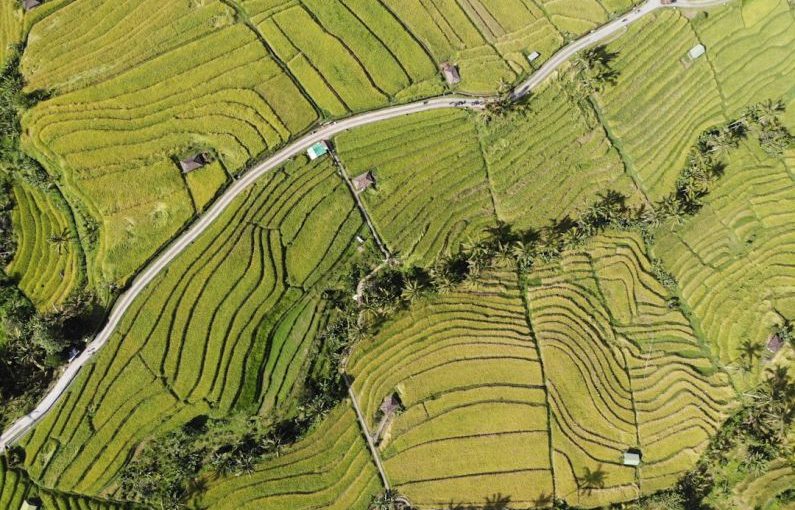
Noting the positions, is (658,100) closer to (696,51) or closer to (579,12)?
(696,51)

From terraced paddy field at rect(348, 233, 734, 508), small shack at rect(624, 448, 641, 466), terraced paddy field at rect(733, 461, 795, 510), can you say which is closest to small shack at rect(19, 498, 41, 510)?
terraced paddy field at rect(348, 233, 734, 508)

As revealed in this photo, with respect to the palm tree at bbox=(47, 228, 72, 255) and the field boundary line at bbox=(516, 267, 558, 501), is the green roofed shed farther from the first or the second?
the field boundary line at bbox=(516, 267, 558, 501)

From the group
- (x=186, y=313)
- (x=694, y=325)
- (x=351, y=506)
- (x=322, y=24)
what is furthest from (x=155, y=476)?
(x=694, y=325)

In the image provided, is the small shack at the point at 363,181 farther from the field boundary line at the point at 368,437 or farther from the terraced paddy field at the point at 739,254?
the terraced paddy field at the point at 739,254

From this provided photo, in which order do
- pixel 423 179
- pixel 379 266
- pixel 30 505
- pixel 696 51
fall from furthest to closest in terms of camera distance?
pixel 696 51 → pixel 423 179 → pixel 379 266 → pixel 30 505

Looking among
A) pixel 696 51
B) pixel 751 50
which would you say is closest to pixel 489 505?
pixel 696 51

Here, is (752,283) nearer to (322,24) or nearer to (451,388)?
(451,388)
